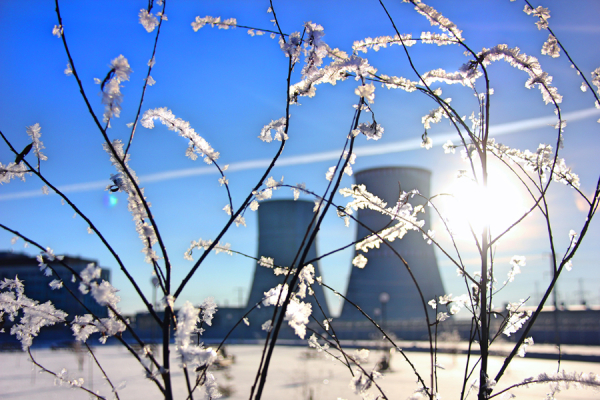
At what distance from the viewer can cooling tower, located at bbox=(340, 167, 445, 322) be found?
15492 mm

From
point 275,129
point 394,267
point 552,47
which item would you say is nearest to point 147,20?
point 275,129

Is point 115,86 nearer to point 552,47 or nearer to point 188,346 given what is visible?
point 188,346

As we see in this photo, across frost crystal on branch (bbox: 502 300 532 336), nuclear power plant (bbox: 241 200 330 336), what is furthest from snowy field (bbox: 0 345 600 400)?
nuclear power plant (bbox: 241 200 330 336)

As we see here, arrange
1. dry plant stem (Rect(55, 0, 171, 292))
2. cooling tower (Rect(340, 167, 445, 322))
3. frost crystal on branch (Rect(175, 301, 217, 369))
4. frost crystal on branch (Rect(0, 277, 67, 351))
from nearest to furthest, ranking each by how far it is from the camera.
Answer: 1. frost crystal on branch (Rect(175, 301, 217, 369))
2. dry plant stem (Rect(55, 0, 171, 292))
3. frost crystal on branch (Rect(0, 277, 67, 351))
4. cooling tower (Rect(340, 167, 445, 322))

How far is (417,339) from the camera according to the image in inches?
692

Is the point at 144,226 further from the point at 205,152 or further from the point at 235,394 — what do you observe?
the point at 235,394

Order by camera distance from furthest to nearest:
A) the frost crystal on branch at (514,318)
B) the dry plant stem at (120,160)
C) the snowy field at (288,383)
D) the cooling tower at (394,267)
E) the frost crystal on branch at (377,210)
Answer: the cooling tower at (394,267) → the snowy field at (288,383) → the frost crystal on branch at (514,318) → the frost crystal on branch at (377,210) → the dry plant stem at (120,160)

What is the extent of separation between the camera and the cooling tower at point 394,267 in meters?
15.5

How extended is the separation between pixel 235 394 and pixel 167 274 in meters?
6.05

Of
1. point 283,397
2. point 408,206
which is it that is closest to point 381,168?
point 283,397

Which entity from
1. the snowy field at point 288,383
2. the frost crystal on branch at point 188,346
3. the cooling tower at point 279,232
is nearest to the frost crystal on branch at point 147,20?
the frost crystal on branch at point 188,346

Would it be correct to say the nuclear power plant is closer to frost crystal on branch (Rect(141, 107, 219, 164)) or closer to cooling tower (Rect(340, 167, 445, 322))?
cooling tower (Rect(340, 167, 445, 322))

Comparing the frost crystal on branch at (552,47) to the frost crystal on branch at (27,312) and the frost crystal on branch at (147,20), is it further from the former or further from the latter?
the frost crystal on branch at (27,312)

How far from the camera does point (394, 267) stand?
53.8 feet
